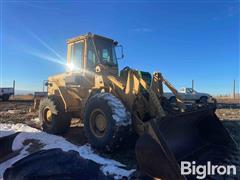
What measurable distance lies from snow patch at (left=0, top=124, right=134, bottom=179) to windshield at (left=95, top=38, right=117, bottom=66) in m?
2.66

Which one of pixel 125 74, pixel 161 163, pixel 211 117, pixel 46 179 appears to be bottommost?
pixel 46 179

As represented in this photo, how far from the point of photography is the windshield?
7473mm

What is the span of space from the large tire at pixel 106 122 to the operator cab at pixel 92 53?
167cm

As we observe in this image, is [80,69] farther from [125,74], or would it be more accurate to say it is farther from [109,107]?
[109,107]

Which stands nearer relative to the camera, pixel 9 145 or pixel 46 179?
pixel 46 179

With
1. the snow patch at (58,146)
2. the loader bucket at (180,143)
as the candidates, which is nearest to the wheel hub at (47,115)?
the snow patch at (58,146)

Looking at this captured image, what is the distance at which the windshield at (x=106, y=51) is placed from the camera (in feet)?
24.5

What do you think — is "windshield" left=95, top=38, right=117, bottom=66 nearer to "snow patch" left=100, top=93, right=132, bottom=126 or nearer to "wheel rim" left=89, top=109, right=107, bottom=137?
"wheel rim" left=89, top=109, right=107, bottom=137

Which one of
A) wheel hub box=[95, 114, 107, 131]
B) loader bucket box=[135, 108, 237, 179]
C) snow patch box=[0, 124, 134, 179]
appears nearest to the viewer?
loader bucket box=[135, 108, 237, 179]

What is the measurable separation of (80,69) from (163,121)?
385 cm

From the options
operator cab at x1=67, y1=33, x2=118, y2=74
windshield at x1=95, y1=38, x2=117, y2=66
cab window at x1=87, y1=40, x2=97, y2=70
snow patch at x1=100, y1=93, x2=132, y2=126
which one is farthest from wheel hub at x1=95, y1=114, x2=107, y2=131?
windshield at x1=95, y1=38, x2=117, y2=66

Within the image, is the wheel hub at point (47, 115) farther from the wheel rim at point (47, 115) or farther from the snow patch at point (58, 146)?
the snow patch at point (58, 146)

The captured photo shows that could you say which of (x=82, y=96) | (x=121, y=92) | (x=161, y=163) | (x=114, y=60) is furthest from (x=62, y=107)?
(x=161, y=163)

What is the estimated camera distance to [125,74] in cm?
691
